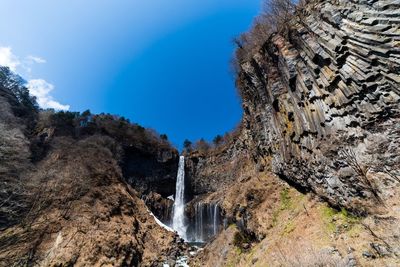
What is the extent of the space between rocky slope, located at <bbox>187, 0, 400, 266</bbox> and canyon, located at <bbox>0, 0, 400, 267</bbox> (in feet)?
0.23

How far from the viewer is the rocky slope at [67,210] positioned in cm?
1994

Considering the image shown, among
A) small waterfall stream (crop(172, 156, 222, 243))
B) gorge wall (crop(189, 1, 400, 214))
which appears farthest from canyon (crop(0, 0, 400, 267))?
small waterfall stream (crop(172, 156, 222, 243))

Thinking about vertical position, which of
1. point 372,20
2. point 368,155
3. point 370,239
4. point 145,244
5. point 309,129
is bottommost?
point 370,239

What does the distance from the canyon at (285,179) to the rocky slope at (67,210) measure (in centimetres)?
11

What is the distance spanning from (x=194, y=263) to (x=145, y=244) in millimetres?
5149

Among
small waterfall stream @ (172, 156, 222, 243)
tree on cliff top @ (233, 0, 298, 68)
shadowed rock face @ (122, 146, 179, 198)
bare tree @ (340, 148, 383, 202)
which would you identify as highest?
tree on cliff top @ (233, 0, 298, 68)

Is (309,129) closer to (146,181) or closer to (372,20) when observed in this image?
(372,20)

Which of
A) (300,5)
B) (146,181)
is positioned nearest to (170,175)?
(146,181)

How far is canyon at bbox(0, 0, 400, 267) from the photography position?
12430mm

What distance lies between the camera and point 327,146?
15.9 m

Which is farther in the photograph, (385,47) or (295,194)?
(295,194)

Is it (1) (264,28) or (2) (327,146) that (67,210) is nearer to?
(2) (327,146)

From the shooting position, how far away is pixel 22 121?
1535 inches

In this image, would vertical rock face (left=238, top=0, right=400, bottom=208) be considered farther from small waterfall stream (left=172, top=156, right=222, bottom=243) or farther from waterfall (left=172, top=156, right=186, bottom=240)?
waterfall (left=172, top=156, right=186, bottom=240)
